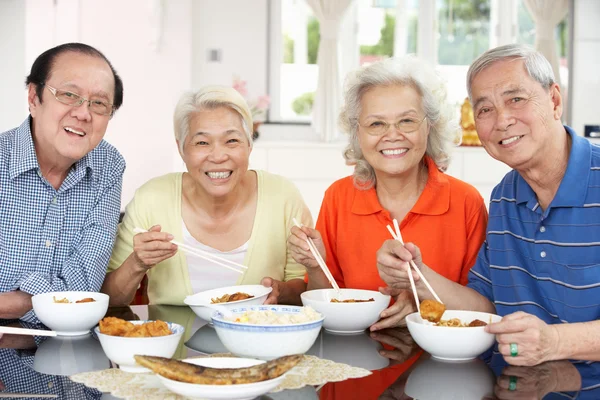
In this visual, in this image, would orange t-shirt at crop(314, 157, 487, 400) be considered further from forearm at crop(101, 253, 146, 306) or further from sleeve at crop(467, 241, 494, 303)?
forearm at crop(101, 253, 146, 306)

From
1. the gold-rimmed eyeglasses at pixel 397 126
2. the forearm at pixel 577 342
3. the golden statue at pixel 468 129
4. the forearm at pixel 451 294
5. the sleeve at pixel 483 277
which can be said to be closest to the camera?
the forearm at pixel 577 342

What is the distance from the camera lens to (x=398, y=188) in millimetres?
2439

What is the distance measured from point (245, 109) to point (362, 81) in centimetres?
40

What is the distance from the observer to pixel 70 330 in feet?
5.78

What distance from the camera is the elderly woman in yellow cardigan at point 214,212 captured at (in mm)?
2369

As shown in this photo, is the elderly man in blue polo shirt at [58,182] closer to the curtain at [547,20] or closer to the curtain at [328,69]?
the curtain at [328,69]

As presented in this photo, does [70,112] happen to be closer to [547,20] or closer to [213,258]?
[213,258]

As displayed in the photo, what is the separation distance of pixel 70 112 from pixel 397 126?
1008 mm

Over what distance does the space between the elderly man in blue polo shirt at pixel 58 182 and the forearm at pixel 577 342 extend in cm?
132

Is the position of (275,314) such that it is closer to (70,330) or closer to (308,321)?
(308,321)

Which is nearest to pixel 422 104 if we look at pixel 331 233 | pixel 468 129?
pixel 331 233

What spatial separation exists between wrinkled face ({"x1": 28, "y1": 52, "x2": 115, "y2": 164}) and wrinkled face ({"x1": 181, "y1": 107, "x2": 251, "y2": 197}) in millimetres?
311

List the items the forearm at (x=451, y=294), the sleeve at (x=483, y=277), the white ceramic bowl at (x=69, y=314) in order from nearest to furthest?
the white ceramic bowl at (x=69, y=314), the forearm at (x=451, y=294), the sleeve at (x=483, y=277)

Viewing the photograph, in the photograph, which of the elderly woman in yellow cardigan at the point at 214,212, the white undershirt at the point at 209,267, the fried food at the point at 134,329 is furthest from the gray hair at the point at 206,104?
the fried food at the point at 134,329
